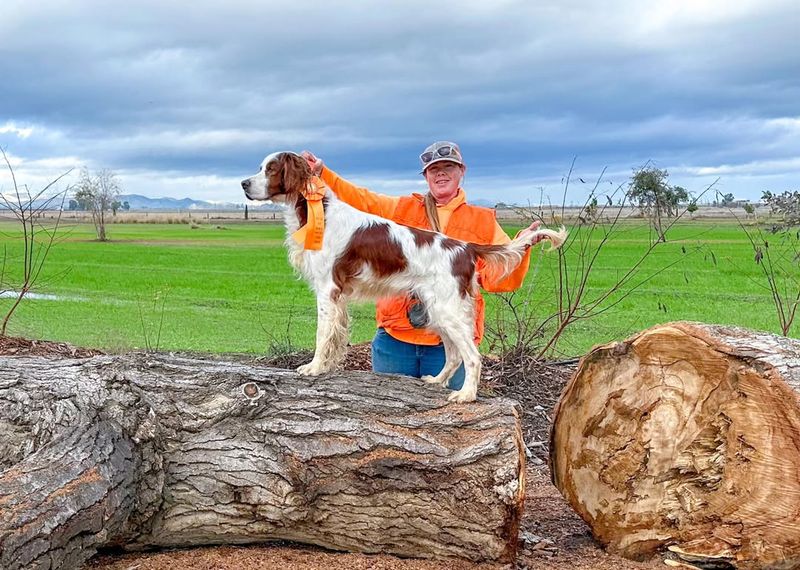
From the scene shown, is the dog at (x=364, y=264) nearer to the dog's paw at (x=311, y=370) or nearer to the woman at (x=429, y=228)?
the dog's paw at (x=311, y=370)

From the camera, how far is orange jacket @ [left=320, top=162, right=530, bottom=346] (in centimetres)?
606

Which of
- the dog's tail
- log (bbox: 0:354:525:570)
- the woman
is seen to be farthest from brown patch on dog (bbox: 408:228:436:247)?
log (bbox: 0:354:525:570)

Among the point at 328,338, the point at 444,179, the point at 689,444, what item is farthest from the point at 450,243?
the point at 689,444

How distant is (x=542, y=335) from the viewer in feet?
31.3

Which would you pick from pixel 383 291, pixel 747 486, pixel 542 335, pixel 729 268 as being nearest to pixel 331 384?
pixel 383 291

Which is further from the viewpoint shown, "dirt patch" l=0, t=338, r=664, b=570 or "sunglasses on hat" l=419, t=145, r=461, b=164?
"sunglasses on hat" l=419, t=145, r=461, b=164

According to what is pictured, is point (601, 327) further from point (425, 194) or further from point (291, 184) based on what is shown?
point (291, 184)

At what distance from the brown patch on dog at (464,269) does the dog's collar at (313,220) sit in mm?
944

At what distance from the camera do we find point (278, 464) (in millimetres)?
4777

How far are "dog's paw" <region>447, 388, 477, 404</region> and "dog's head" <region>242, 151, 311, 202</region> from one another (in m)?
1.78

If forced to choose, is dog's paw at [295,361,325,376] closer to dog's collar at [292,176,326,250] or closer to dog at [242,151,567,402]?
dog at [242,151,567,402]

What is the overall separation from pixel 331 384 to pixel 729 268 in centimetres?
2863

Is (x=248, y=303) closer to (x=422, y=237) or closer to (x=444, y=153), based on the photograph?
(x=444, y=153)

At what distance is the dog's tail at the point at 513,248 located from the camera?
573 centimetres
